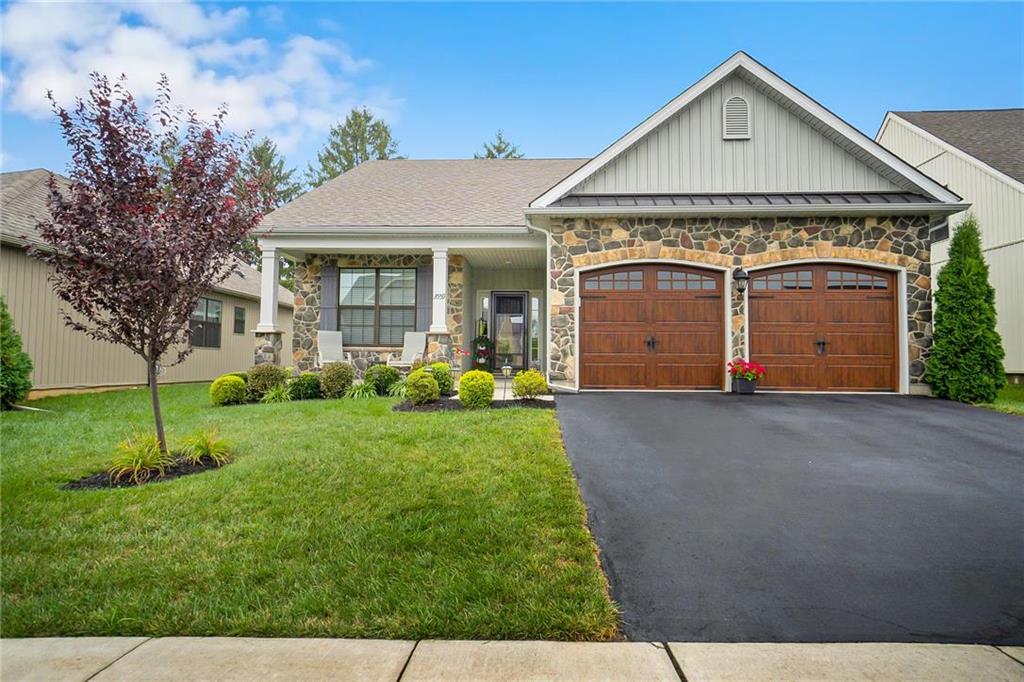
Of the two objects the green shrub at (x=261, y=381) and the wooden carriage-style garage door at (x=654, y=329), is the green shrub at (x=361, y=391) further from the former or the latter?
the wooden carriage-style garage door at (x=654, y=329)

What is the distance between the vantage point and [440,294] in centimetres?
980

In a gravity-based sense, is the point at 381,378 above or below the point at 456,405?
above

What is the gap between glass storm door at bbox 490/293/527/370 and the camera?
495 inches

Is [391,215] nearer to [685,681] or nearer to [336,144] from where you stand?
[685,681]

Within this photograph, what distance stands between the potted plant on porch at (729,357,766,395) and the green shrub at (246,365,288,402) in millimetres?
8116

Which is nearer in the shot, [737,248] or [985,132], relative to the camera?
[737,248]

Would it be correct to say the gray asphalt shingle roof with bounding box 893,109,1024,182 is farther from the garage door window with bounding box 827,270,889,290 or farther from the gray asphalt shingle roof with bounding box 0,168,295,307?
the gray asphalt shingle roof with bounding box 0,168,295,307

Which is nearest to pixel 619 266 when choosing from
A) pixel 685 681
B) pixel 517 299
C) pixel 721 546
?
pixel 517 299

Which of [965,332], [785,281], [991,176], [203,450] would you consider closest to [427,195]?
[785,281]

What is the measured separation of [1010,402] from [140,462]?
12222mm

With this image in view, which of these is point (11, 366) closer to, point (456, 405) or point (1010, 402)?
point (456, 405)

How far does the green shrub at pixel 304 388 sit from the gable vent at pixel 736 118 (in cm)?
896

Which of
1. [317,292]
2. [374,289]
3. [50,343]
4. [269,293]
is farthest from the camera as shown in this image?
[317,292]

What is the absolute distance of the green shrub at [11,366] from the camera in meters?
7.47
